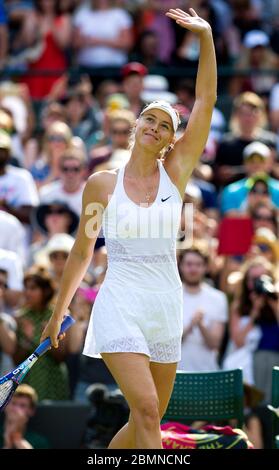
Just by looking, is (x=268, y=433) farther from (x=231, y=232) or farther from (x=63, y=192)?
(x=63, y=192)

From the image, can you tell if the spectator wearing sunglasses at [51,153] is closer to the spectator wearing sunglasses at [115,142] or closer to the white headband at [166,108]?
the spectator wearing sunglasses at [115,142]

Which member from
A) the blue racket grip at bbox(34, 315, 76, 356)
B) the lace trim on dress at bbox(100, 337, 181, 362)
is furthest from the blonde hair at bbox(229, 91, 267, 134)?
the lace trim on dress at bbox(100, 337, 181, 362)

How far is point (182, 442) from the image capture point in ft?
24.3

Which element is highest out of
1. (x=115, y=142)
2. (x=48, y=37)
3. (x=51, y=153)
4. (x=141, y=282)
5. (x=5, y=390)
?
(x=48, y=37)

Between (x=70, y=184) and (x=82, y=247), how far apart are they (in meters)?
4.79

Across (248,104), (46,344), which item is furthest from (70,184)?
(46,344)

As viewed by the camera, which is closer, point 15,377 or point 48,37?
point 15,377

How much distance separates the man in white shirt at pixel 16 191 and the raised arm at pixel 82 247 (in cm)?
432

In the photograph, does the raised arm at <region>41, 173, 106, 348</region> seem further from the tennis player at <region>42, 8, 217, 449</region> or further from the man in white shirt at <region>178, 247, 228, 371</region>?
the man in white shirt at <region>178, 247, 228, 371</region>

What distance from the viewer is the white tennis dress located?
6.38 metres

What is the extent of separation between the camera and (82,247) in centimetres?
656

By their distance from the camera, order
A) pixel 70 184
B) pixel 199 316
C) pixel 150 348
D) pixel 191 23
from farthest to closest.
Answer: pixel 70 184, pixel 199 316, pixel 191 23, pixel 150 348

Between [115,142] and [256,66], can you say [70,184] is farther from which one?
[256,66]

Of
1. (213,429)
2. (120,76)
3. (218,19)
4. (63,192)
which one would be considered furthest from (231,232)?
(218,19)
